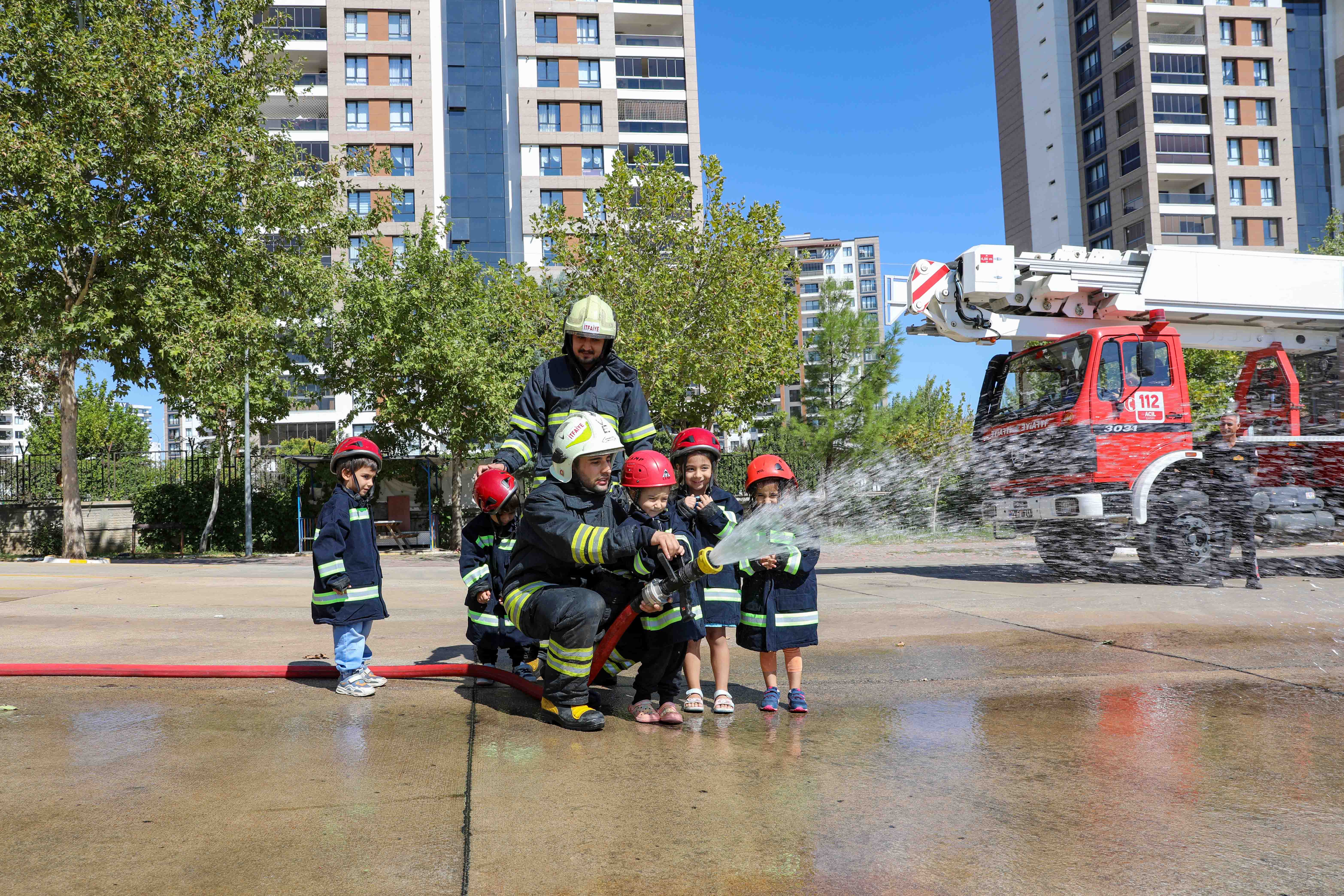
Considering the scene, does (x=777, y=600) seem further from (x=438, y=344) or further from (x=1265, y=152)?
(x=1265, y=152)

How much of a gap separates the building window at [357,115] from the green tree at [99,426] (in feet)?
60.5

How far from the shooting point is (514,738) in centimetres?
421

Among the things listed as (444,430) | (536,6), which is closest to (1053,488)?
(444,430)

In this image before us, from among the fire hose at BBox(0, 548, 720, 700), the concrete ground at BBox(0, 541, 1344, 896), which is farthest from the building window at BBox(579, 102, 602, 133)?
the fire hose at BBox(0, 548, 720, 700)

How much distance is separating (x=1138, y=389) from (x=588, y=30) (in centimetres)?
4643

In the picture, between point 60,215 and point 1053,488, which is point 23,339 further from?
point 1053,488

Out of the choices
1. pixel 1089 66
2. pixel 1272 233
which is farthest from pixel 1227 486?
pixel 1089 66

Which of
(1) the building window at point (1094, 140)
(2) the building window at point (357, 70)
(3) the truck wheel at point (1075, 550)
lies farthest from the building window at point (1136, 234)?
(3) the truck wheel at point (1075, 550)

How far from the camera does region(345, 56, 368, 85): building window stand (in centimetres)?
5003

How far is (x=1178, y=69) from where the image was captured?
5016 cm

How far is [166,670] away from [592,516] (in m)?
2.95

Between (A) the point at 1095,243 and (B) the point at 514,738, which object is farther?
(A) the point at 1095,243

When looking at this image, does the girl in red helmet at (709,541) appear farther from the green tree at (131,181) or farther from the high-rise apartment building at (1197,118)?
the high-rise apartment building at (1197,118)

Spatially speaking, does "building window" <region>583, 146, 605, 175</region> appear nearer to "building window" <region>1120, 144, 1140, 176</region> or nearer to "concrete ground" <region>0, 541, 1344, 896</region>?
"building window" <region>1120, 144, 1140, 176</region>
